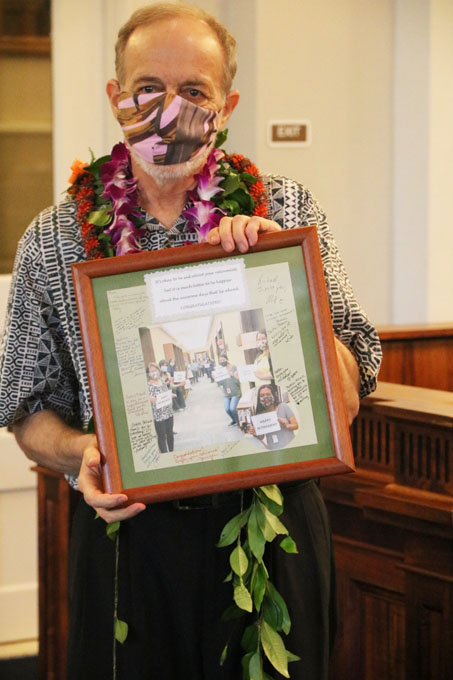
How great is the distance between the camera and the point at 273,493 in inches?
52.1

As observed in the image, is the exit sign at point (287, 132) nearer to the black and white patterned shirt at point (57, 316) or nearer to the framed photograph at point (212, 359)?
the black and white patterned shirt at point (57, 316)

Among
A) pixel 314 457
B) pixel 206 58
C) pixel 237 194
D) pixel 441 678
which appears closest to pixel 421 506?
pixel 441 678

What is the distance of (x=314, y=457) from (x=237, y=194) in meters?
0.45

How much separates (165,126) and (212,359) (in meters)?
0.36

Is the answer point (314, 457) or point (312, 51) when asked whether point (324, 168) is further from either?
point (314, 457)

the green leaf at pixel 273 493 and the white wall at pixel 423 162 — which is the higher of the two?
the white wall at pixel 423 162

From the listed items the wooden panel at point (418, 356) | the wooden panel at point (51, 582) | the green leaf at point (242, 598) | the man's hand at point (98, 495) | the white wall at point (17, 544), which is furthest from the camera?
the white wall at point (17, 544)

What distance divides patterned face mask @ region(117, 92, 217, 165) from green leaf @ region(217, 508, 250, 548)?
0.53 metres

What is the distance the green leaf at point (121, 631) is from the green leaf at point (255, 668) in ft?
0.62

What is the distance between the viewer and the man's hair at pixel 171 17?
138 cm

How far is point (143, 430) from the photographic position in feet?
4.00

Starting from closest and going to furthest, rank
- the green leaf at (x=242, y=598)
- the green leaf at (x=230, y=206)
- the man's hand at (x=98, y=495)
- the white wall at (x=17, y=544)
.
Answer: the man's hand at (x=98, y=495) → the green leaf at (x=242, y=598) → the green leaf at (x=230, y=206) → the white wall at (x=17, y=544)

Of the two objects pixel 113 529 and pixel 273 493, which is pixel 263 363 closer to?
pixel 273 493

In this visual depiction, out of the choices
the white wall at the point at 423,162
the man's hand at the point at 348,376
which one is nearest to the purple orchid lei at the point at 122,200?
the man's hand at the point at 348,376
